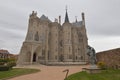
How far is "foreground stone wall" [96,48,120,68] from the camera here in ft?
55.7

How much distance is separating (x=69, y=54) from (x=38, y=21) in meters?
18.7

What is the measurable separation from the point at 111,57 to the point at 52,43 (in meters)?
32.1

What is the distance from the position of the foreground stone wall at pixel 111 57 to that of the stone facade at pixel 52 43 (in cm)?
2315

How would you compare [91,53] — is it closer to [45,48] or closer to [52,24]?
[45,48]

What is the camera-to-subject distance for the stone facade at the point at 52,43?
40.2 metres

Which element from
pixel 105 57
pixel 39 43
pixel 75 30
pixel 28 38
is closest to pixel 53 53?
pixel 39 43

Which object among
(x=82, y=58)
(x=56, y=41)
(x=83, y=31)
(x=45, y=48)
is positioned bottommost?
(x=82, y=58)

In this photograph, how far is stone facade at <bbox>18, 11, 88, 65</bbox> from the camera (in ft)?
132

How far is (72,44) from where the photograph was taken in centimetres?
5225

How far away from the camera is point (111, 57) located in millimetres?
18391

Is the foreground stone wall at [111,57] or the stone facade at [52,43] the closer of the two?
the foreground stone wall at [111,57]

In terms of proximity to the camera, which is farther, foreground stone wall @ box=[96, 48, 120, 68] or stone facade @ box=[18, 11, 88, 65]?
stone facade @ box=[18, 11, 88, 65]

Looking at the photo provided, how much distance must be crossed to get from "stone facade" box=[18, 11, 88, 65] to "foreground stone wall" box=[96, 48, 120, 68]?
76.0 ft

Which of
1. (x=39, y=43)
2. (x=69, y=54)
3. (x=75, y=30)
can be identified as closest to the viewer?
(x=39, y=43)
